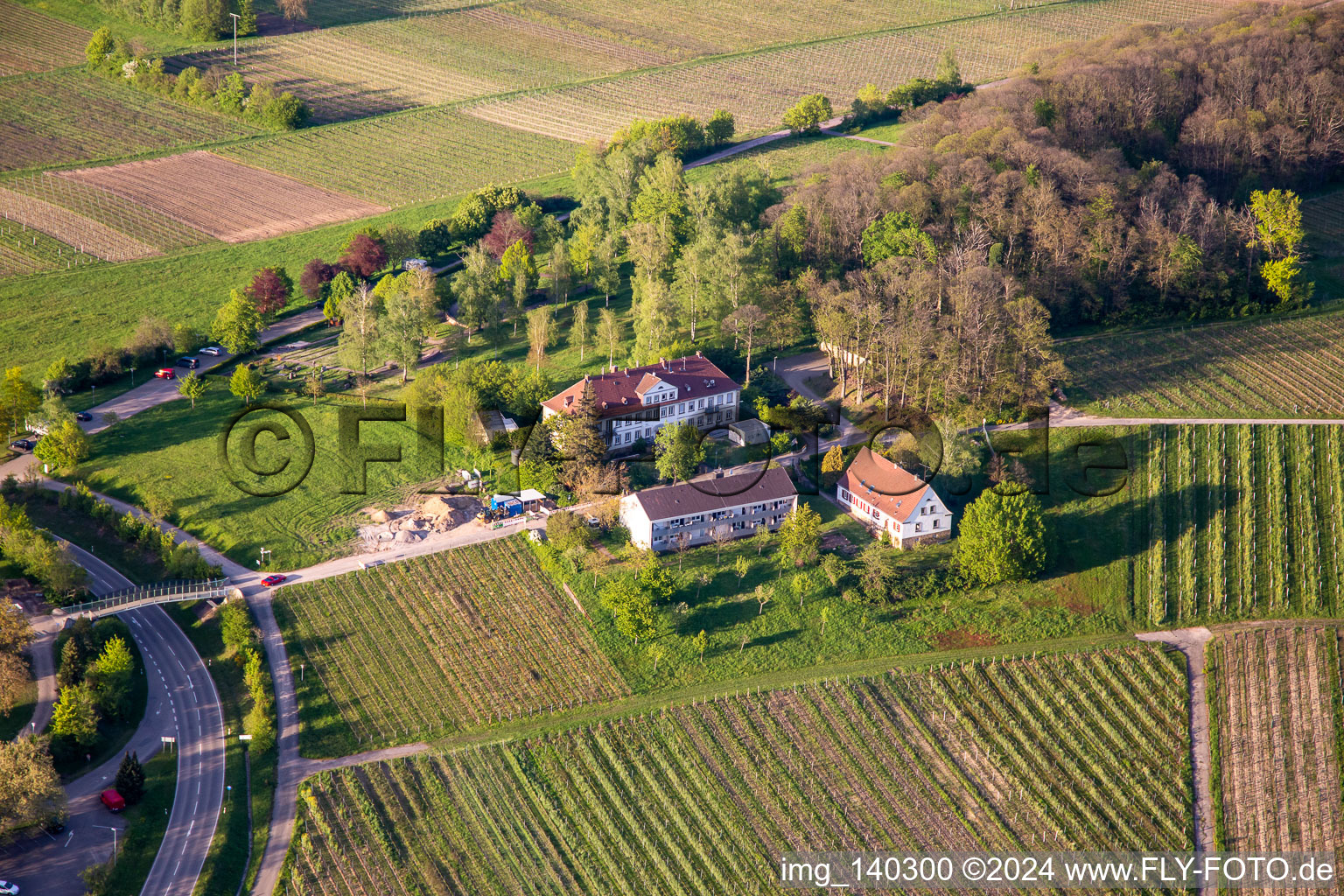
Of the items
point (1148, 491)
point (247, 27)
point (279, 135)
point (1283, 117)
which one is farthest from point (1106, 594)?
point (247, 27)

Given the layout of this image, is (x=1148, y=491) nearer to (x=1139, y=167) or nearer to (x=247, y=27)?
(x=1139, y=167)

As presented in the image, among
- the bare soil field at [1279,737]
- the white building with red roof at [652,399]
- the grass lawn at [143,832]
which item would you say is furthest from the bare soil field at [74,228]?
the bare soil field at [1279,737]

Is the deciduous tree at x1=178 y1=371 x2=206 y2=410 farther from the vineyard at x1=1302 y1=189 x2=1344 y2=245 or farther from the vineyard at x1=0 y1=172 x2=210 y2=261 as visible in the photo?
the vineyard at x1=1302 y1=189 x2=1344 y2=245

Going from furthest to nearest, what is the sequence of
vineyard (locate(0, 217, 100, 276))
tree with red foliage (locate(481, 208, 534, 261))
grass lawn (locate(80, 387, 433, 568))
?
tree with red foliage (locate(481, 208, 534, 261)) < vineyard (locate(0, 217, 100, 276)) < grass lawn (locate(80, 387, 433, 568))

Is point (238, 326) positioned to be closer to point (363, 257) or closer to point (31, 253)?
point (363, 257)

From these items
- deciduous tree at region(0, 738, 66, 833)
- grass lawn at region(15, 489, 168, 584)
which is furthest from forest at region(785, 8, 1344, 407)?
deciduous tree at region(0, 738, 66, 833)

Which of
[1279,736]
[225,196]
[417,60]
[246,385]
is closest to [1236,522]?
[1279,736]

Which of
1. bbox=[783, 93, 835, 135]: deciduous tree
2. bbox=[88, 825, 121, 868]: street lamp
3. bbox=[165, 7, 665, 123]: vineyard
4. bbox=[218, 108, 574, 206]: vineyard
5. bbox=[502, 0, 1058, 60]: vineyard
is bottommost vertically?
bbox=[88, 825, 121, 868]: street lamp
